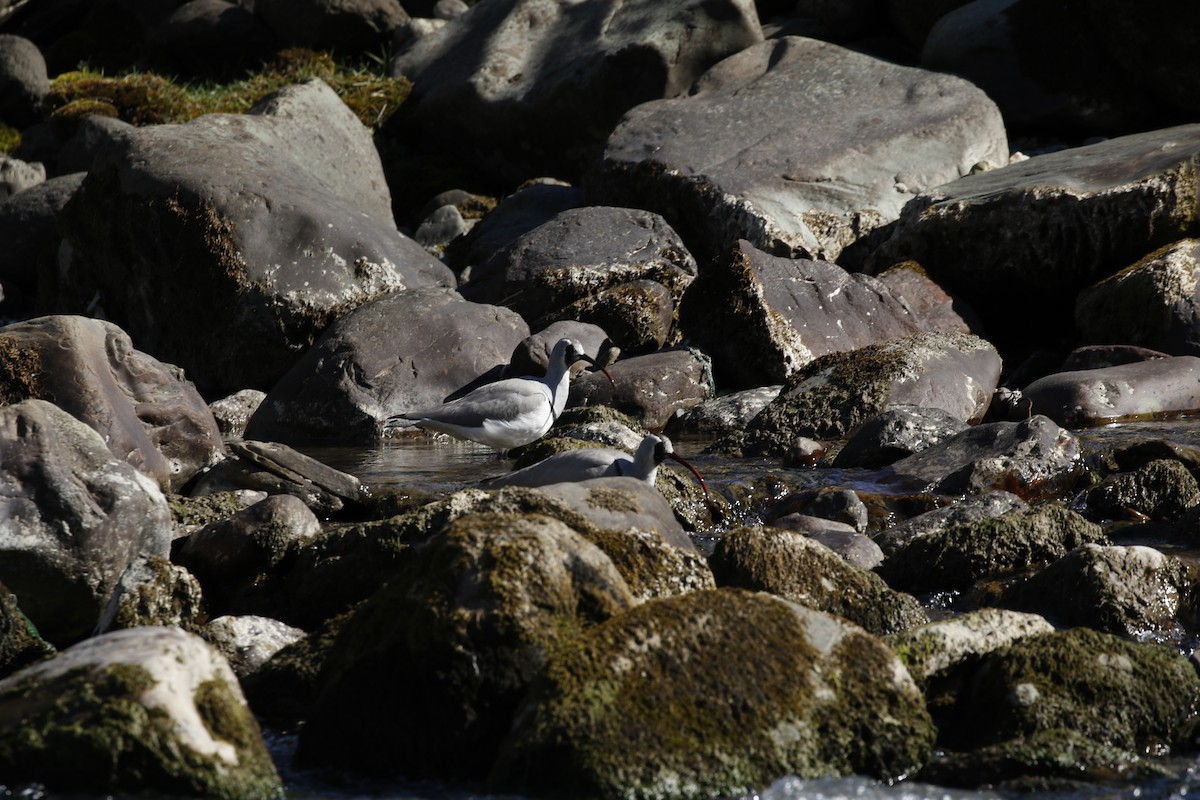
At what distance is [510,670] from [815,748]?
1.01 meters

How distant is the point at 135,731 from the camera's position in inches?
161

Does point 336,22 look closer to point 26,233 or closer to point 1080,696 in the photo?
point 26,233

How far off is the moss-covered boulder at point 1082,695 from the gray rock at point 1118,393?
5.74 meters

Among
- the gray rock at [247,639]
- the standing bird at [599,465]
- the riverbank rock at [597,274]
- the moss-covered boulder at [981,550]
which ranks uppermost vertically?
the gray rock at [247,639]

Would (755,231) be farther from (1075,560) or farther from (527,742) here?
(527,742)

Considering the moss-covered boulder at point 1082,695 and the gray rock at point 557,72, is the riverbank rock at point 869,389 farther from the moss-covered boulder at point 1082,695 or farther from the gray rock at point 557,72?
the gray rock at point 557,72

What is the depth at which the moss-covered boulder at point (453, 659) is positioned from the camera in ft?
14.7

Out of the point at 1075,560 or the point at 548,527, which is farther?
the point at 1075,560

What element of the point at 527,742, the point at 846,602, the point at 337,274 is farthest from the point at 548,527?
the point at 337,274

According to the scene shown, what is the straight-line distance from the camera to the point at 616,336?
13328mm

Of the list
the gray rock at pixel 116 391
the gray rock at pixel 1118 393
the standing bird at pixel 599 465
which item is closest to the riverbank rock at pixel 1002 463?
the gray rock at pixel 1118 393

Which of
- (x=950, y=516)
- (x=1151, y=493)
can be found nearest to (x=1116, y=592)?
(x=950, y=516)

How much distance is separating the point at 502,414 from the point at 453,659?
5628 millimetres

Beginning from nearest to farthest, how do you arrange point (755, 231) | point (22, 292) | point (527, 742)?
point (527, 742) < point (755, 231) < point (22, 292)
